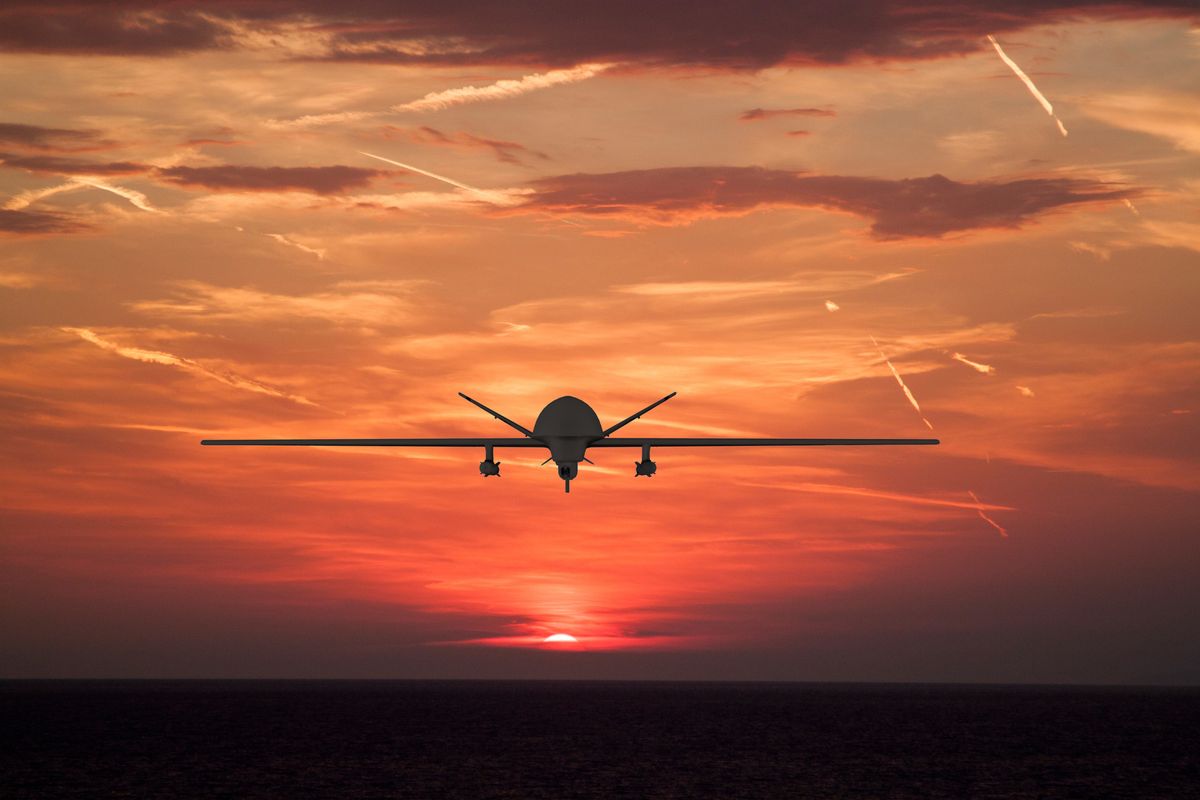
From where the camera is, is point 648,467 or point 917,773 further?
point 917,773

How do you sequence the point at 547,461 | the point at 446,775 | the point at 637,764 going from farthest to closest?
the point at 637,764, the point at 446,775, the point at 547,461

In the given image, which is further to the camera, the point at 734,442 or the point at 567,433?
the point at 734,442

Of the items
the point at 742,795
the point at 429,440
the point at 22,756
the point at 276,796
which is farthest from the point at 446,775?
the point at 429,440

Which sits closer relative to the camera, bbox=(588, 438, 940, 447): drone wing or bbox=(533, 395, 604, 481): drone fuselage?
bbox=(533, 395, 604, 481): drone fuselage

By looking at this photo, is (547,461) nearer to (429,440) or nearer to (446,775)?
(429,440)

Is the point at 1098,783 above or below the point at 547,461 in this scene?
below

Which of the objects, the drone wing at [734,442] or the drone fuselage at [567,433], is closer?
the drone fuselage at [567,433]

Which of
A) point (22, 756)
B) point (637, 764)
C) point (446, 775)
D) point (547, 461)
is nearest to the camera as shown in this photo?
point (547, 461)
